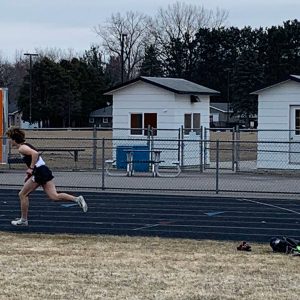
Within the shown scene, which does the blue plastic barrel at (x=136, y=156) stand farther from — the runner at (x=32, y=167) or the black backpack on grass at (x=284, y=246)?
the black backpack on grass at (x=284, y=246)

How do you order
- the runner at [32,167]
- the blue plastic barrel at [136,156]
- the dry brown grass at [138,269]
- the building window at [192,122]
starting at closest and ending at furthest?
1. the dry brown grass at [138,269]
2. the runner at [32,167]
3. the blue plastic barrel at [136,156]
4. the building window at [192,122]

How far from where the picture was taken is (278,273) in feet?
38.5

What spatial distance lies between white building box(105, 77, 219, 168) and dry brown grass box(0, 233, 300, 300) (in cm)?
1889

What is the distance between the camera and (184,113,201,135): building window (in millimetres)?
35031

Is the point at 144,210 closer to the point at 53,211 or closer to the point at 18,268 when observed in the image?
the point at 53,211

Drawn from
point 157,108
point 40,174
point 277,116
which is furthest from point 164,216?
point 157,108

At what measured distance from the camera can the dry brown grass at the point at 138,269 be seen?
1024 centimetres

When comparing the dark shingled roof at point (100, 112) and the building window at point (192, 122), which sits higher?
the dark shingled roof at point (100, 112)

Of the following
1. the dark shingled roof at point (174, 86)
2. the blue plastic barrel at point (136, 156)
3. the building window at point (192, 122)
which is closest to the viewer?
the blue plastic barrel at point (136, 156)

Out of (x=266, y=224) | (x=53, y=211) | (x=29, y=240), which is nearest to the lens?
(x=29, y=240)

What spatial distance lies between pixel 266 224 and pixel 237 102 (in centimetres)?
7104

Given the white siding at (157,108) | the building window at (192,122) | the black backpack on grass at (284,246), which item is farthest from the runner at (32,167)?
the building window at (192,122)

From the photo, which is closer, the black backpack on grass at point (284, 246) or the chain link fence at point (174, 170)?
the black backpack on grass at point (284, 246)

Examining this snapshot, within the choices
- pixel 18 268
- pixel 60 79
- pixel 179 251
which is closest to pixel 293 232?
pixel 179 251
